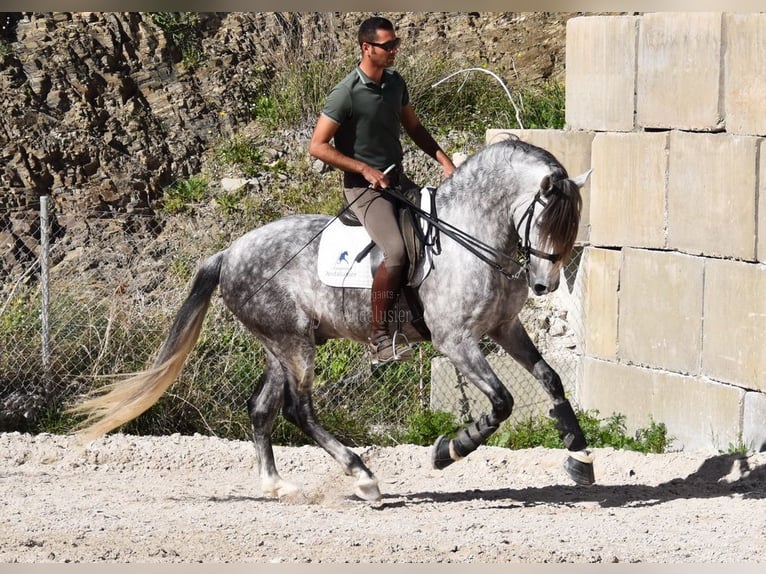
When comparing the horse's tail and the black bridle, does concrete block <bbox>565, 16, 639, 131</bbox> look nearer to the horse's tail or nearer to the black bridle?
the black bridle

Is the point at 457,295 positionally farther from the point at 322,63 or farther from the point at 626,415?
the point at 322,63

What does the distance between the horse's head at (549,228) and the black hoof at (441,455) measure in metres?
1.20

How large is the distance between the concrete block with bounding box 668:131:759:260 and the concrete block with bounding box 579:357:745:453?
102cm

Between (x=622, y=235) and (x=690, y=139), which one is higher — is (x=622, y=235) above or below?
below

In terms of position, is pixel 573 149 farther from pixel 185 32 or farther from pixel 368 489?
pixel 185 32

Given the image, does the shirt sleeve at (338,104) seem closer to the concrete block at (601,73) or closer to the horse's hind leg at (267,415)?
the horse's hind leg at (267,415)

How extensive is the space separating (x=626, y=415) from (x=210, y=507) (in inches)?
143

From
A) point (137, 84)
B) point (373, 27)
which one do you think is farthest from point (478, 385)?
point (137, 84)

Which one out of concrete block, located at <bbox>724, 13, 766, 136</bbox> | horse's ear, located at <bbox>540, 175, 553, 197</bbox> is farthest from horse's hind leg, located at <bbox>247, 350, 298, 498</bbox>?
concrete block, located at <bbox>724, 13, 766, 136</bbox>

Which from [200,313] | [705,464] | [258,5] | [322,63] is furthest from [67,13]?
[705,464]

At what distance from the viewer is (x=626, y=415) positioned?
31.9 ft

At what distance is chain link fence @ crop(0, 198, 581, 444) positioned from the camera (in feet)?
32.7

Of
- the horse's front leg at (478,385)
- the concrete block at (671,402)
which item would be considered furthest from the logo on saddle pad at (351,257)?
the concrete block at (671,402)

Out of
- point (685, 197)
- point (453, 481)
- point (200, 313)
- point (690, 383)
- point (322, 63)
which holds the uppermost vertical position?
point (322, 63)
